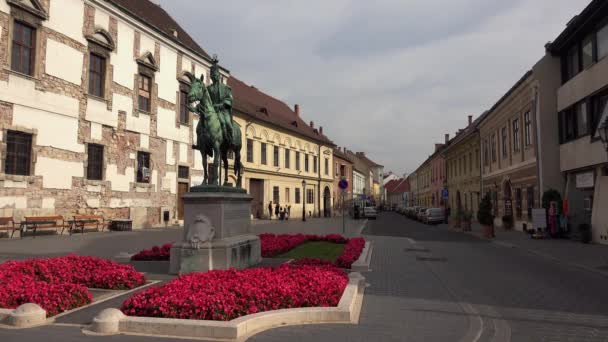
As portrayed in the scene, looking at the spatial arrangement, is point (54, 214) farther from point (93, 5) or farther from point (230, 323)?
point (230, 323)

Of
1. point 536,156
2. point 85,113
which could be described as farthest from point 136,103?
point 536,156

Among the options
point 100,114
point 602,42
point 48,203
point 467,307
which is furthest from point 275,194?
point 467,307

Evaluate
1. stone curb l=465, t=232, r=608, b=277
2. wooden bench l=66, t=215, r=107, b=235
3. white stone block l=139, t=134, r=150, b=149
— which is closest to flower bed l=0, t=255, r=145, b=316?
stone curb l=465, t=232, r=608, b=277

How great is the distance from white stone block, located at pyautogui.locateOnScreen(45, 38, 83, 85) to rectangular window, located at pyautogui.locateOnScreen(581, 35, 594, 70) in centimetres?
2450

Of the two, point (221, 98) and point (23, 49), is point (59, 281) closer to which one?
point (221, 98)

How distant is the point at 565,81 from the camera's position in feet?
73.6

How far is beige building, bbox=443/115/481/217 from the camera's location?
39688mm

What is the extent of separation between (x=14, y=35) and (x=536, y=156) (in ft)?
85.5

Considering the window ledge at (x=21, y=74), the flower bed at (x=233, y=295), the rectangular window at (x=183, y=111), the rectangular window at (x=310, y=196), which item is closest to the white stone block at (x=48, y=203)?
the window ledge at (x=21, y=74)

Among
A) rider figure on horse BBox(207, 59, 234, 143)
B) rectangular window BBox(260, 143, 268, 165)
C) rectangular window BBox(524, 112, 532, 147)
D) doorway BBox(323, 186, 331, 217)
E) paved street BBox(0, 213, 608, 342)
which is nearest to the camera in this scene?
paved street BBox(0, 213, 608, 342)

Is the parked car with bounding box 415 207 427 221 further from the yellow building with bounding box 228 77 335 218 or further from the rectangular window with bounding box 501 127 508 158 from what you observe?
the rectangular window with bounding box 501 127 508 158

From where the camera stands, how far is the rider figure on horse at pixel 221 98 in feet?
34.4

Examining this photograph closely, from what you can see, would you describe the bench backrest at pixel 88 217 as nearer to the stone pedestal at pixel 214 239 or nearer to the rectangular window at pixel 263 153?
the stone pedestal at pixel 214 239

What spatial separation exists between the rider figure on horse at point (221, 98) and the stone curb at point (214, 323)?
6.04 metres
